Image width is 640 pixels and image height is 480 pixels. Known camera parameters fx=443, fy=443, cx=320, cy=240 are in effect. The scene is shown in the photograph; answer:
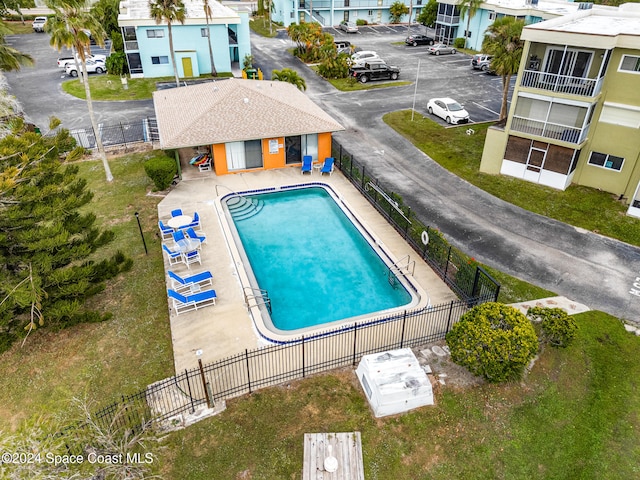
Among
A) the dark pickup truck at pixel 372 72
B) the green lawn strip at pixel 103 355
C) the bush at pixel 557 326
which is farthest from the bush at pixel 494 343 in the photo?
the dark pickup truck at pixel 372 72

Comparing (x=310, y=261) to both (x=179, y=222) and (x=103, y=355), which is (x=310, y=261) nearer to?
(x=179, y=222)

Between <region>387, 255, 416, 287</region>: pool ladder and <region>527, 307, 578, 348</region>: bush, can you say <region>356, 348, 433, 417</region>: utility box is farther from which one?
<region>387, 255, 416, 287</region>: pool ladder

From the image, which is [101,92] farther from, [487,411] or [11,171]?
→ [487,411]

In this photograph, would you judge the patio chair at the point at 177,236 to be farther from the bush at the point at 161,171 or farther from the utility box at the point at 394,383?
the utility box at the point at 394,383

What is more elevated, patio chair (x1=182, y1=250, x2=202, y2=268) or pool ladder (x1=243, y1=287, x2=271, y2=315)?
patio chair (x1=182, y1=250, x2=202, y2=268)

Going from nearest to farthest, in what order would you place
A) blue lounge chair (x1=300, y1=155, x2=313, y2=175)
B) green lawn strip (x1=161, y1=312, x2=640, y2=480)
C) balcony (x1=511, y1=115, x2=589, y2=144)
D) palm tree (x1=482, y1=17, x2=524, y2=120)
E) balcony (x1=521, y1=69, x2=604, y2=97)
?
green lawn strip (x1=161, y1=312, x2=640, y2=480), balcony (x1=521, y1=69, x2=604, y2=97), balcony (x1=511, y1=115, x2=589, y2=144), blue lounge chair (x1=300, y1=155, x2=313, y2=175), palm tree (x1=482, y1=17, x2=524, y2=120)

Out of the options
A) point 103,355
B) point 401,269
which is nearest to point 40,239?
point 103,355

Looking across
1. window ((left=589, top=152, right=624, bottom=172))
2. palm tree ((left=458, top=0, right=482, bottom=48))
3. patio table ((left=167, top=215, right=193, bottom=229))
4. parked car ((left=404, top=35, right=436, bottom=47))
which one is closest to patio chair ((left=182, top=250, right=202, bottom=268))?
patio table ((left=167, top=215, right=193, bottom=229))
